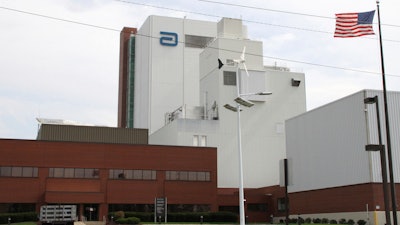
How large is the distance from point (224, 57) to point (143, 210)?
92.8 ft

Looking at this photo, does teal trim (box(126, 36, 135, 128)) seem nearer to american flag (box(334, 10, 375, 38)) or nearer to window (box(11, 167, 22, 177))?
window (box(11, 167, 22, 177))

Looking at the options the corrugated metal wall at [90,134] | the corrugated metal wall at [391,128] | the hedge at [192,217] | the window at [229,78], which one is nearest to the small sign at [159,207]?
the hedge at [192,217]

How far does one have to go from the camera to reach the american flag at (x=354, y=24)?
3089 cm

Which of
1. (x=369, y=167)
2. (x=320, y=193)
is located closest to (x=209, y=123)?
(x=320, y=193)

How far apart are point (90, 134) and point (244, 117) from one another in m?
23.2

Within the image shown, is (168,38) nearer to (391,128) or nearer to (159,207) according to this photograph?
(159,207)

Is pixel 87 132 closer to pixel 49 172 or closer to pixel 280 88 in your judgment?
pixel 49 172

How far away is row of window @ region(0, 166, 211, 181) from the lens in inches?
2494

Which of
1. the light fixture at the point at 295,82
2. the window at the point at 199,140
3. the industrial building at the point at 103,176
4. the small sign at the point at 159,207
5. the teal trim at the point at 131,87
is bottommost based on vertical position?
the small sign at the point at 159,207

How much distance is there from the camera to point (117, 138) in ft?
253

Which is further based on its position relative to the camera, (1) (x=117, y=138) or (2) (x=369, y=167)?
(1) (x=117, y=138)

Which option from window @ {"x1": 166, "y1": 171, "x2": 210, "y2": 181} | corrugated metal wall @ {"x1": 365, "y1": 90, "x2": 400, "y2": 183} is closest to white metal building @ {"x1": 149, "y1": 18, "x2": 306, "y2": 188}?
window @ {"x1": 166, "y1": 171, "x2": 210, "y2": 181}

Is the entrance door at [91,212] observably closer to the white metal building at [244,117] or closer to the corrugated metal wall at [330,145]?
the white metal building at [244,117]

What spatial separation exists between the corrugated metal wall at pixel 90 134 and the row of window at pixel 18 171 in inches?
472
